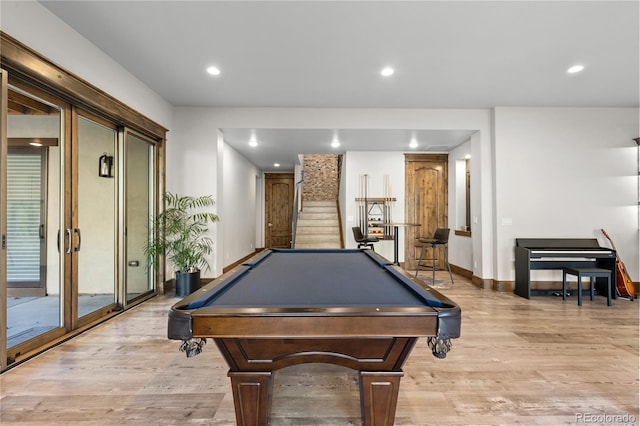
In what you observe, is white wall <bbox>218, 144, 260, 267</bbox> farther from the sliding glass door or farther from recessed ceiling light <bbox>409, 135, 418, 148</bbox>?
recessed ceiling light <bbox>409, 135, 418, 148</bbox>

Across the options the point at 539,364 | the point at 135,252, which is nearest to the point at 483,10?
the point at 539,364

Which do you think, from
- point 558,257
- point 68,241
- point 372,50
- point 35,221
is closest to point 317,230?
point 558,257

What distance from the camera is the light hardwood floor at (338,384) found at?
5.78ft

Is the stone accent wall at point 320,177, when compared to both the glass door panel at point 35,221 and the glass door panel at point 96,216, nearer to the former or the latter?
the glass door panel at point 96,216

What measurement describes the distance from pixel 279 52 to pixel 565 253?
485cm

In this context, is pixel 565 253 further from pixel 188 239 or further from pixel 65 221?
pixel 65 221

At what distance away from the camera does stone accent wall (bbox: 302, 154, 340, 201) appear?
33.1ft

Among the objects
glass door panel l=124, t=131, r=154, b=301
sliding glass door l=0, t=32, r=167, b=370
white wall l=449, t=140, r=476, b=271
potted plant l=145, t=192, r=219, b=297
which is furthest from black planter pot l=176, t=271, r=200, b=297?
white wall l=449, t=140, r=476, b=271

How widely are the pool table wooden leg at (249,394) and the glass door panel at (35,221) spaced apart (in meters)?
2.37

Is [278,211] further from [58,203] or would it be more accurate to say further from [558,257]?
[558,257]

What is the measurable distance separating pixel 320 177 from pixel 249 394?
9180mm

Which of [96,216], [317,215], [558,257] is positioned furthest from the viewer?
[317,215]

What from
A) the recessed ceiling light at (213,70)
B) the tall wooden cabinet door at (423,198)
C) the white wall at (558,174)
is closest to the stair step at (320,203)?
the tall wooden cabinet door at (423,198)

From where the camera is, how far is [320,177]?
10320 mm
